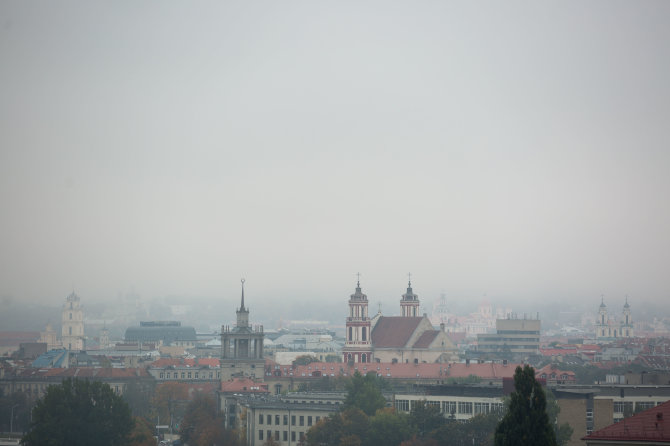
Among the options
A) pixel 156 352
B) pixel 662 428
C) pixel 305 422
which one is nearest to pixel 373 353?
pixel 156 352

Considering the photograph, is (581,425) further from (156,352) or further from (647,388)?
(156,352)

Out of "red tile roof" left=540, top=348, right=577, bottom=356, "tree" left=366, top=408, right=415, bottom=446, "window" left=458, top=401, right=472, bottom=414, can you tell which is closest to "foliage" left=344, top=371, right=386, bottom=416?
"window" left=458, top=401, right=472, bottom=414

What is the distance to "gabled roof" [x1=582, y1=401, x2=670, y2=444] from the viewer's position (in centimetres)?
4081

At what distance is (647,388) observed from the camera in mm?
76250

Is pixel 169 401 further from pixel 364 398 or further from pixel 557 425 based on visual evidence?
pixel 557 425

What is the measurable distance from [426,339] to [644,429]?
101 m

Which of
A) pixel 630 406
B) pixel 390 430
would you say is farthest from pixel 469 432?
pixel 630 406

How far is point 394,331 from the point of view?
477 ft

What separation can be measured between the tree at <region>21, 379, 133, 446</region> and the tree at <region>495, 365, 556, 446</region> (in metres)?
41.2

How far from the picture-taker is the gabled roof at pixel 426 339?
463ft

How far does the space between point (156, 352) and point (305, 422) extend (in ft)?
328

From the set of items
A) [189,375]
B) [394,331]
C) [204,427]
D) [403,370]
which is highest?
[394,331]

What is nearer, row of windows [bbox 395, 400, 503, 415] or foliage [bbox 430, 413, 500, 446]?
foliage [bbox 430, 413, 500, 446]

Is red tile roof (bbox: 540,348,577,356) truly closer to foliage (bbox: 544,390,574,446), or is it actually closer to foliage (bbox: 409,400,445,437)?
foliage (bbox: 409,400,445,437)
